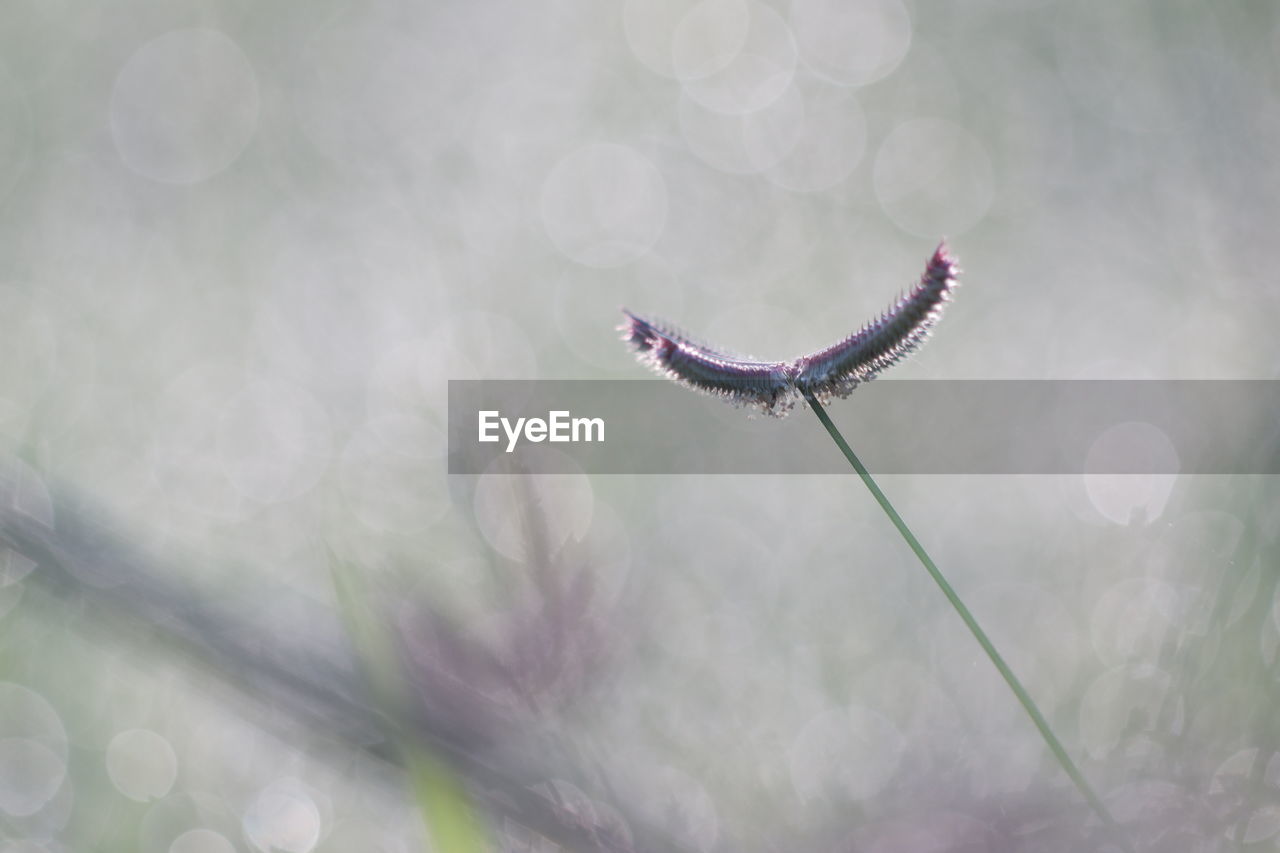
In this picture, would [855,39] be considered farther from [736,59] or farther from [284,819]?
[284,819]

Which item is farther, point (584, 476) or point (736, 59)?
point (736, 59)

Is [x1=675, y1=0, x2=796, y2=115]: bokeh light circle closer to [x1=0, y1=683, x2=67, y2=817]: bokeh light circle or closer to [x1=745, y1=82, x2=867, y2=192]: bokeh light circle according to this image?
[x1=745, y1=82, x2=867, y2=192]: bokeh light circle

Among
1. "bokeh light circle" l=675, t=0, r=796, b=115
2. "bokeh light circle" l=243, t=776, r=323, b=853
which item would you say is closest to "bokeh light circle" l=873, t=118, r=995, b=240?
"bokeh light circle" l=675, t=0, r=796, b=115

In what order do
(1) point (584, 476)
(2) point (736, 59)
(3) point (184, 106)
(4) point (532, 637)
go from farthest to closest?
(2) point (736, 59)
(3) point (184, 106)
(1) point (584, 476)
(4) point (532, 637)

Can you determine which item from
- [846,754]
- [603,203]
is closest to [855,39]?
[603,203]

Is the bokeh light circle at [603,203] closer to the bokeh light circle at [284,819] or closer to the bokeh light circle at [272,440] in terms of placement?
the bokeh light circle at [272,440]

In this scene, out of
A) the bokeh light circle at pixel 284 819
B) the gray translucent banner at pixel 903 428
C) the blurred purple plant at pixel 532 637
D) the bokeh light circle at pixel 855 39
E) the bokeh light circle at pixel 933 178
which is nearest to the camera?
the blurred purple plant at pixel 532 637

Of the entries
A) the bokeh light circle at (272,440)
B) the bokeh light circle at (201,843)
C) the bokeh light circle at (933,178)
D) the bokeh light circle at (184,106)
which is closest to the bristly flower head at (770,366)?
the bokeh light circle at (201,843)
